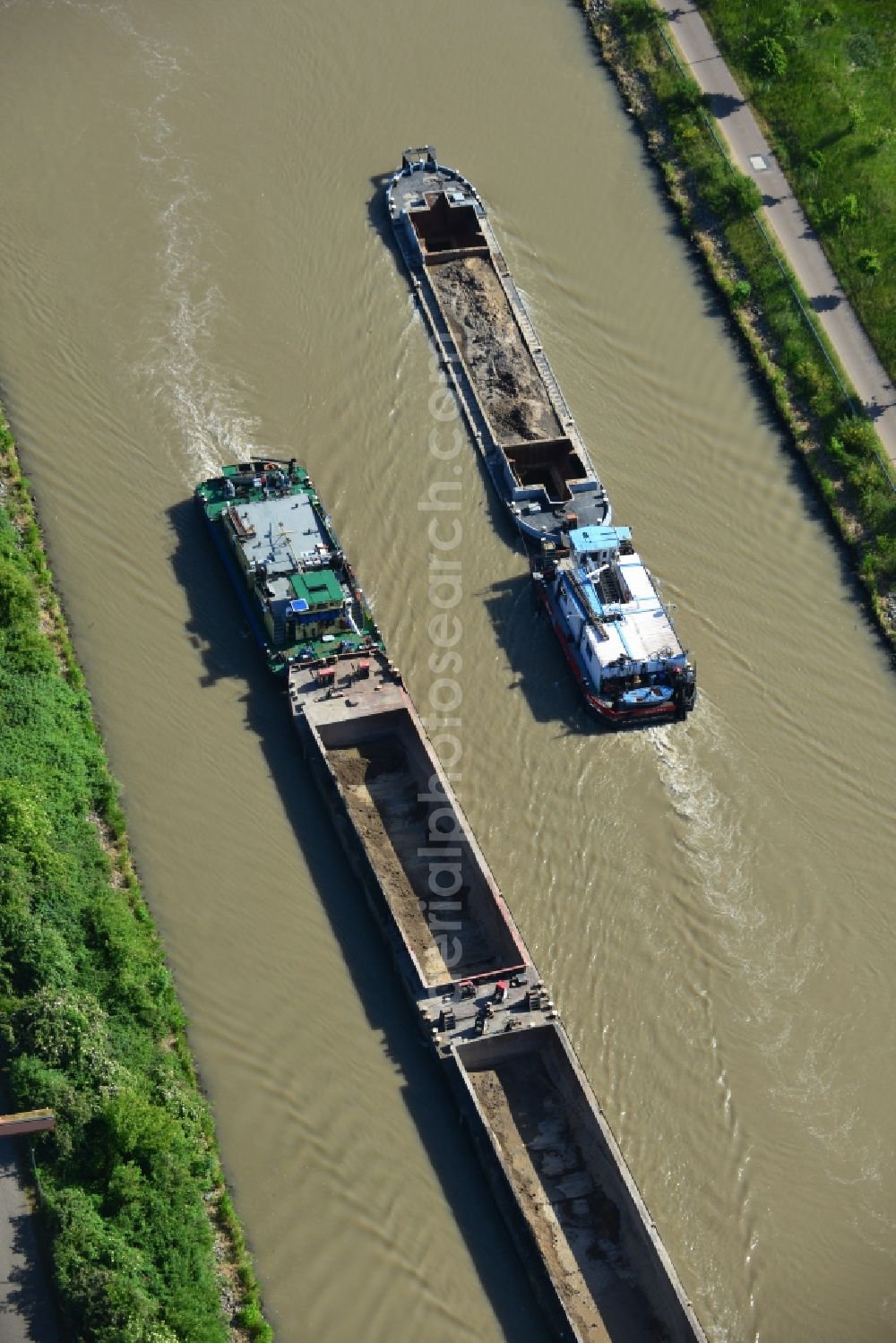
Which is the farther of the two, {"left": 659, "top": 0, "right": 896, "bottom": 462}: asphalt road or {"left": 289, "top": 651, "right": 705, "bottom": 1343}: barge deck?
{"left": 659, "top": 0, "right": 896, "bottom": 462}: asphalt road

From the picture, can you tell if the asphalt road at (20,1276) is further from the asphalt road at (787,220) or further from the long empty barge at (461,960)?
the asphalt road at (787,220)

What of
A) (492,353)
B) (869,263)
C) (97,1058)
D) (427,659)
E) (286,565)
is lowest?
(97,1058)

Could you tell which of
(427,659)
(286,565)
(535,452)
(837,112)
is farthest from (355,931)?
(837,112)

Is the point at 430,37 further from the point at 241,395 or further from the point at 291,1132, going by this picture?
the point at 291,1132

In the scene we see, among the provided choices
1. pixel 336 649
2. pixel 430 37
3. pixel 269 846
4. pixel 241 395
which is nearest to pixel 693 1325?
pixel 269 846

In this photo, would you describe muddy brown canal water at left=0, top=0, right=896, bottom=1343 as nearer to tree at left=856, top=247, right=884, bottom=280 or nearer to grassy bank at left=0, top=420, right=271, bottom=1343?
grassy bank at left=0, top=420, right=271, bottom=1343

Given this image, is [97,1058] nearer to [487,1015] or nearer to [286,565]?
[487,1015]

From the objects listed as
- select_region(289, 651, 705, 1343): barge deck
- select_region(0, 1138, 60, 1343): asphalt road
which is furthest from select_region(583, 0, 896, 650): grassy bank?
select_region(0, 1138, 60, 1343): asphalt road
